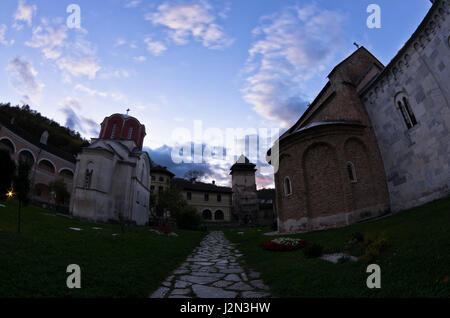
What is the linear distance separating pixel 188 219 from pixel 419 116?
2118 centimetres

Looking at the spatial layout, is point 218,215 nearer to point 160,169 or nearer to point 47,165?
point 160,169

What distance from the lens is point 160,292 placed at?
12.6ft

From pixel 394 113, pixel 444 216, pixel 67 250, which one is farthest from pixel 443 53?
pixel 67 250

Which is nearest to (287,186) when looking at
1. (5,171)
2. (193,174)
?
(5,171)

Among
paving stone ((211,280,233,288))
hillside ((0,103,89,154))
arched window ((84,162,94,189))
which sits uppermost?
hillside ((0,103,89,154))

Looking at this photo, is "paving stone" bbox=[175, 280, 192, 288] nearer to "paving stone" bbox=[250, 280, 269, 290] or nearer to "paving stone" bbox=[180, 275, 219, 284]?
"paving stone" bbox=[180, 275, 219, 284]

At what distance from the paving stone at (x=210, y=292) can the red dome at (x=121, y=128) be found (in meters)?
24.8

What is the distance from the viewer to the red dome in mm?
25625

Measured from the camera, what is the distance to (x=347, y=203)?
39.7 ft

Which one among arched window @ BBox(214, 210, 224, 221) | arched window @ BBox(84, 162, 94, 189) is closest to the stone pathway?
arched window @ BBox(84, 162, 94, 189)

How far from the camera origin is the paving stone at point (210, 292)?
378 centimetres

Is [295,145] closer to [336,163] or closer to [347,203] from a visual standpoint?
[336,163]

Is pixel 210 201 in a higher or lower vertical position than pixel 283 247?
higher

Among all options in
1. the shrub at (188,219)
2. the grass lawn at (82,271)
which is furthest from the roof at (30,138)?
the grass lawn at (82,271)
